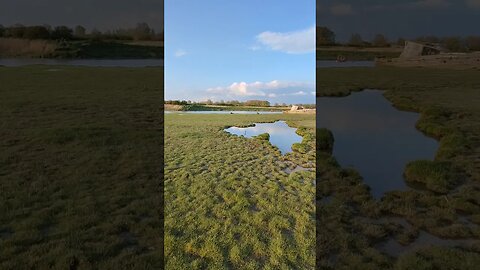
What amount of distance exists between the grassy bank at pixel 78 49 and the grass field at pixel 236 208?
6274mm

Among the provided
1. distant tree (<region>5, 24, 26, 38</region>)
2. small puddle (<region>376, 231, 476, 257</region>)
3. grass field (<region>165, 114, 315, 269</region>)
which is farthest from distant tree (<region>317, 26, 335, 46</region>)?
distant tree (<region>5, 24, 26, 38</region>)

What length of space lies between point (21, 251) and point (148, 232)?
2.43 m

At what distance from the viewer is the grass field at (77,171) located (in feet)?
22.0

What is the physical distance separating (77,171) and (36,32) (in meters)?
12.1

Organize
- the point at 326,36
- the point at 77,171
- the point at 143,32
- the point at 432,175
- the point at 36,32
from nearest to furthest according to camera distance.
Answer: the point at 432,175, the point at 77,171, the point at 326,36, the point at 36,32, the point at 143,32

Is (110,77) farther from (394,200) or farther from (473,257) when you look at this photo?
(473,257)

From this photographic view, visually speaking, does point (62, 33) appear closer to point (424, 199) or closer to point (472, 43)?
point (424, 199)

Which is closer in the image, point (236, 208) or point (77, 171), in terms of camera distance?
point (77, 171)

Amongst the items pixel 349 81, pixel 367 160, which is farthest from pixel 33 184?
pixel 349 81

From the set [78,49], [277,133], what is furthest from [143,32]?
[277,133]

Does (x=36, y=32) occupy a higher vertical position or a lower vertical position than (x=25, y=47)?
higher

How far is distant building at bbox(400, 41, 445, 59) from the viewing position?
1624 centimetres

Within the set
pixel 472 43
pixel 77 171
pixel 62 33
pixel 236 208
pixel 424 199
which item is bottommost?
pixel 236 208

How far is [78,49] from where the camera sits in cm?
2059
